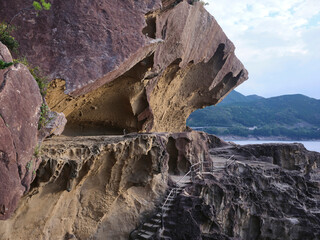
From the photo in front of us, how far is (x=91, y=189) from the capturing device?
7.69m

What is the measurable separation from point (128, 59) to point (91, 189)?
3.79 metres

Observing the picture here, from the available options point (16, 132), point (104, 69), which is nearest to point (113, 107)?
point (104, 69)

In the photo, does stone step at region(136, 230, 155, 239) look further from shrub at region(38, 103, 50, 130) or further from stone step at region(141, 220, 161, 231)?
shrub at region(38, 103, 50, 130)

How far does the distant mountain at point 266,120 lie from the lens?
58688mm

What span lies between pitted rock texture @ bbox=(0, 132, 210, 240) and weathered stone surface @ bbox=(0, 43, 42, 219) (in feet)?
2.49

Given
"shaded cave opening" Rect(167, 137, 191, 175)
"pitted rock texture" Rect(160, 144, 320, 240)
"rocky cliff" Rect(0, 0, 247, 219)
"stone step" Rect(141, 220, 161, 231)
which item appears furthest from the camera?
"shaded cave opening" Rect(167, 137, 191, 175)

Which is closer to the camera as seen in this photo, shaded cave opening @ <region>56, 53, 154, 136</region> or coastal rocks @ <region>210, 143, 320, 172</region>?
shaded cave opening @ <region>56, 53, 154, 136</region>

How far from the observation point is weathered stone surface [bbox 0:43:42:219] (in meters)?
4.11

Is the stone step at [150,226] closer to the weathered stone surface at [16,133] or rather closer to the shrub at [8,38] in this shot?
the weathered stone surface at [16,133]

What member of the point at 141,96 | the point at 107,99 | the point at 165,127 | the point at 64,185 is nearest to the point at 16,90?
the point at 64,185

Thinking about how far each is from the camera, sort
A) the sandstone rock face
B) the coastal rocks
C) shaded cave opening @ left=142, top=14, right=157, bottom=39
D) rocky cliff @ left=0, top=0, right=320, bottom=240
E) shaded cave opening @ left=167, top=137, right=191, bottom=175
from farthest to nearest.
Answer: the coastal rocks → shaded cave opening @ left=167, top=137, right=191, bottom=175 → shaded cave opening @ left=142, top=14, right=157, bottom=39 → the sandstone rock face → rocky cliff @ left=0, top=0, right=320, bottom=240

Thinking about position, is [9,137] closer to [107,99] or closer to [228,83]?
[107,99]

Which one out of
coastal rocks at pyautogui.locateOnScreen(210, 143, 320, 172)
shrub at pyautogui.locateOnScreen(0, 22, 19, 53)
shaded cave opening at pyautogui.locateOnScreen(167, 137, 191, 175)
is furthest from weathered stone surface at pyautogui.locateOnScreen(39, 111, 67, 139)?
coastal rocks at pyautogui.locateOnScreen(210, 143, 320, 172)


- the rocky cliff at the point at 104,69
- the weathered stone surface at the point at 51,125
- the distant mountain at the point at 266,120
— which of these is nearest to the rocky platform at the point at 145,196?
the weathered stone surface at the point at 51,125
